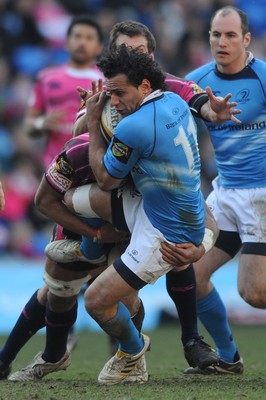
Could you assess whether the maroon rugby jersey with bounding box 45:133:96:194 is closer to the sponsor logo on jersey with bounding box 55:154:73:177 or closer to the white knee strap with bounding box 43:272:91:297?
the sponsor logo on jersey with bounding box 55:154:73:177

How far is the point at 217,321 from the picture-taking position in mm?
7555

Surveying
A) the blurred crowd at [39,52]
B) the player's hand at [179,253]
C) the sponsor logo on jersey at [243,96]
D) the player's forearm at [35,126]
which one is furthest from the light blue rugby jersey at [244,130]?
the blurred crowd at [39,52]

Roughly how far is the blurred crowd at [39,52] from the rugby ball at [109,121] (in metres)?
7.21

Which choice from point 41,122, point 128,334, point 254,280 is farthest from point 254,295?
point 41,122

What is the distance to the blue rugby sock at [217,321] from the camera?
7.55 metres

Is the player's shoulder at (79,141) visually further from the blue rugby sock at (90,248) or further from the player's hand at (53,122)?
the player's hand at (53,122)

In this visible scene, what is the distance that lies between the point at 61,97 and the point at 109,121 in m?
3.55

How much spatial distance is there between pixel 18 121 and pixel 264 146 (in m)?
8.16

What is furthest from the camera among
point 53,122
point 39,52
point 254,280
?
point 39,52

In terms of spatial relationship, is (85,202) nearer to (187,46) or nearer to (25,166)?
(25,166)

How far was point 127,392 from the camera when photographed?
245 inches

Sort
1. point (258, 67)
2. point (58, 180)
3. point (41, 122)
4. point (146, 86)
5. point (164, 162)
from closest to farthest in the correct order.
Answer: point (164, 162)
point (146, 86)
point (58, 180)
point (258, 67)
point (41, 122)

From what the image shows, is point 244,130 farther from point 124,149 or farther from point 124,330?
point 124,330

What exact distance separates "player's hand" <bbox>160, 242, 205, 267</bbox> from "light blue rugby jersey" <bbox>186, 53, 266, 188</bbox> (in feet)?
4.64
